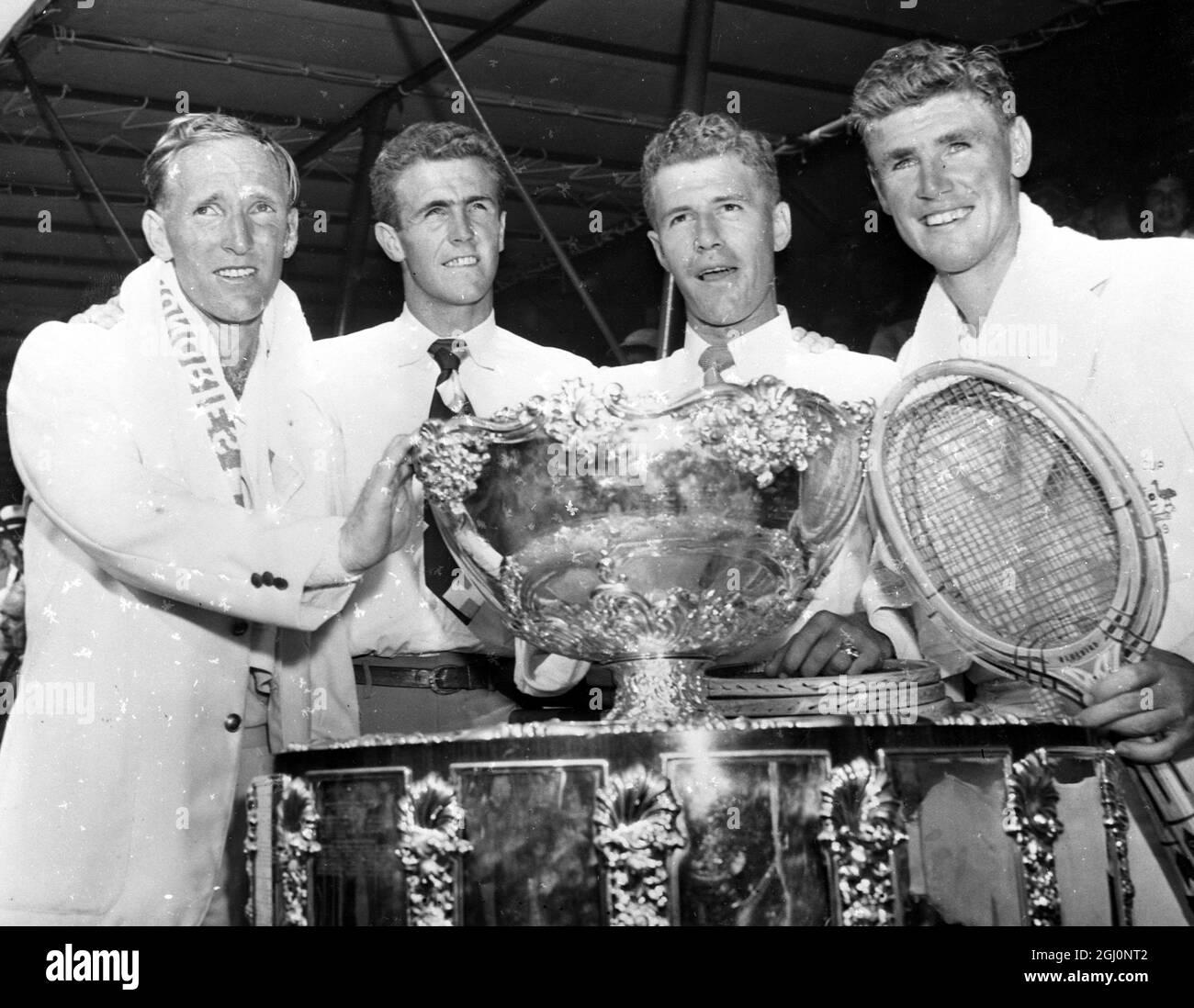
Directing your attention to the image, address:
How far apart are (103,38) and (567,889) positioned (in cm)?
134

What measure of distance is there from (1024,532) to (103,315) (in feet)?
3.73

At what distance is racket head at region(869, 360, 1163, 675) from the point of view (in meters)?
1.20

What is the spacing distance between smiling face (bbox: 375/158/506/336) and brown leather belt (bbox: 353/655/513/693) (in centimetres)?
44

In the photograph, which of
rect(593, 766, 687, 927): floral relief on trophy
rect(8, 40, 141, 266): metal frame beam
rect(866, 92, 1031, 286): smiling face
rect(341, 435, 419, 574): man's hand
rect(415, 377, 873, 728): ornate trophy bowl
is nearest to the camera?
rect(593, 766, 687, 927): floral relief on trophy

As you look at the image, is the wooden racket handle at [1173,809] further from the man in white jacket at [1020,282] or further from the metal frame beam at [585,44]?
the metal frame beam at [585,44]

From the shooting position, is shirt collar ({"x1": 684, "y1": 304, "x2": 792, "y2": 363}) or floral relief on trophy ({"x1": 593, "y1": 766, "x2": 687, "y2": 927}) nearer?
floral relief on trophy ({"x1": 593, "y1": 766, "x2": 687, "y2": 927})

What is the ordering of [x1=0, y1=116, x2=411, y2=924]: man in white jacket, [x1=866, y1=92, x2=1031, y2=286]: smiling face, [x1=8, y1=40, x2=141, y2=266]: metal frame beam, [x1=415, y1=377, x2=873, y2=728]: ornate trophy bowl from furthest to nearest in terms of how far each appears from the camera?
[x1=8, y1=40, x2=141, y2=266]: metal frame beam → [x1=866, y1=92, x2=1031, y2=286]: smiling face → [x1=0, y1=116, x2=411, y2=924]: man in white jacket → [x1=415, y1=377, x2=873, y2=728]: ornate trophy bowl

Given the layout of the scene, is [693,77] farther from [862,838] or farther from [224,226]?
[862,838]

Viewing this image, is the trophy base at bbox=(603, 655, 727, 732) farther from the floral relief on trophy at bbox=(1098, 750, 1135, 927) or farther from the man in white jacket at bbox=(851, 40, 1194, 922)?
the man in white jacket at bbox=(851, 40, 1194, 922)

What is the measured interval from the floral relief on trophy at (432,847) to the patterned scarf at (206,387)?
685mm

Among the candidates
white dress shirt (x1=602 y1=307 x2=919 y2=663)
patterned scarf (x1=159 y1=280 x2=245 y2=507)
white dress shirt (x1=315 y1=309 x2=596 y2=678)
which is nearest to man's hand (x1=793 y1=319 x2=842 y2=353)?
white dress shirt (x1=602 y1=307 x2=919 y2=663)

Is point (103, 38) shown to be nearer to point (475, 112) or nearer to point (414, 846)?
point (475, 112)

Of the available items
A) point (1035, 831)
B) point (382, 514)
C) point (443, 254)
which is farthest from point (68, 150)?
point (1035, 831)

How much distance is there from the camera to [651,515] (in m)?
1.17
